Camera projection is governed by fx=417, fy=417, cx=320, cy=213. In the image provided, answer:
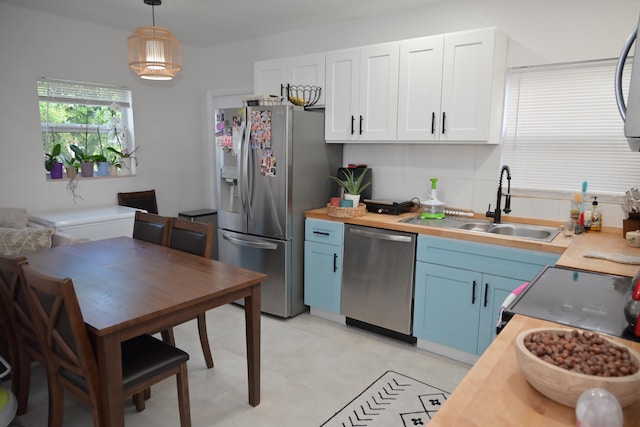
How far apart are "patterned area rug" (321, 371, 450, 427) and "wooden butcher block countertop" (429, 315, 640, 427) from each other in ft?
4.32

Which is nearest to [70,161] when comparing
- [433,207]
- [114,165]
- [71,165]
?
[71,165]

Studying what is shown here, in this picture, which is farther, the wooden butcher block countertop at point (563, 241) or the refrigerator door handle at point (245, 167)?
the refrigerator door handle at point (245, 167)

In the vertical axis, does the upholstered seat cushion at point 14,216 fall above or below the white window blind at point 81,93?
below

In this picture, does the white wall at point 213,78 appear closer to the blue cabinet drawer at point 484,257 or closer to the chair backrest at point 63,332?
the blue cabinet drawer at point 484,257

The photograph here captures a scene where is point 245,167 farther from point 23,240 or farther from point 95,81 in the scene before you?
point 95,81

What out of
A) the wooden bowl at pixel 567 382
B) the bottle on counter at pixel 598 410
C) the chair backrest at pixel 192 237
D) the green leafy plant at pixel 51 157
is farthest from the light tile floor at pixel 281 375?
the green leafy plant at pixel 51 157

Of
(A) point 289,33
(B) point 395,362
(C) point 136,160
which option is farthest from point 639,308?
(C) point 136,160

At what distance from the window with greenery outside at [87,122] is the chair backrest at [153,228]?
4.95ft

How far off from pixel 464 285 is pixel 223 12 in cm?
287

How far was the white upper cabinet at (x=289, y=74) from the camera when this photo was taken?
3.50m

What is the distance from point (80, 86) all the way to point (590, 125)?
428 cm

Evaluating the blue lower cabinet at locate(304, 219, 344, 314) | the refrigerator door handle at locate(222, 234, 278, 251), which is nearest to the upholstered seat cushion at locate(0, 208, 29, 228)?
the refrigerator door handle at locate(222, 234, 278, 251)

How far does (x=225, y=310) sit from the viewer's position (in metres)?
3.69

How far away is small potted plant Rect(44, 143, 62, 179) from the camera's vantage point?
12.3 ft
